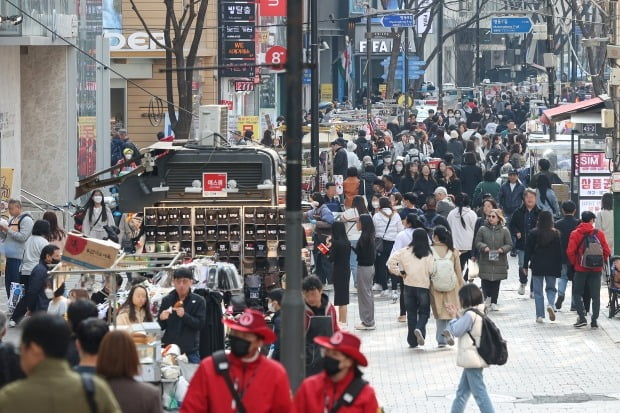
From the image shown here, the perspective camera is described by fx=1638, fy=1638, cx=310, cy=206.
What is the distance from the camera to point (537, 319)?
2008 centimetres

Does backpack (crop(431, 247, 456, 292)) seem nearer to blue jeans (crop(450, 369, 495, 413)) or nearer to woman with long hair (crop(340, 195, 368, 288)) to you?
woman with long hair (crop(340, 195, 368, 288))

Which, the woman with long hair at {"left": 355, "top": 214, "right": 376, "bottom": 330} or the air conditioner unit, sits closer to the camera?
the woman with long hair at {"left": 355, "top": 214, "right": 376, "bottom": 330}

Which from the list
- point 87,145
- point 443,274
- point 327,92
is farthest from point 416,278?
point 327,92

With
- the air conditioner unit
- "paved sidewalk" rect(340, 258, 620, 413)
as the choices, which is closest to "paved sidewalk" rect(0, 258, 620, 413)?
"paved sidewalk" rect(340, 258, 620, 413)

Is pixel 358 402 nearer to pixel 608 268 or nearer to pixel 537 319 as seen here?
pixel 537 319

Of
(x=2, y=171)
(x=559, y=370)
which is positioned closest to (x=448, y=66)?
(x=2, y=171)

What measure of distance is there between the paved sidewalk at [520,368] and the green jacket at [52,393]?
7.83 m

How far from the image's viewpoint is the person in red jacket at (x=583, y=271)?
19172 mm

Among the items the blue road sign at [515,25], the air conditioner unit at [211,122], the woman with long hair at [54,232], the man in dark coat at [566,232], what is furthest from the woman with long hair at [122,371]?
the blue road sign at [515,25]

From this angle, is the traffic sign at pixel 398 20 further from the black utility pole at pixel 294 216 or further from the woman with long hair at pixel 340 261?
the black utility pole at pixel 294 216

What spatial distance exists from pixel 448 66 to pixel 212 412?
341ft

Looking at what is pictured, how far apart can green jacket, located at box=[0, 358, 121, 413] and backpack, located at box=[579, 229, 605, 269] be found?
12.7 metres

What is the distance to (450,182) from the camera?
2911 cm

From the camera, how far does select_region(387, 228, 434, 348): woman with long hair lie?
17.8 meters
